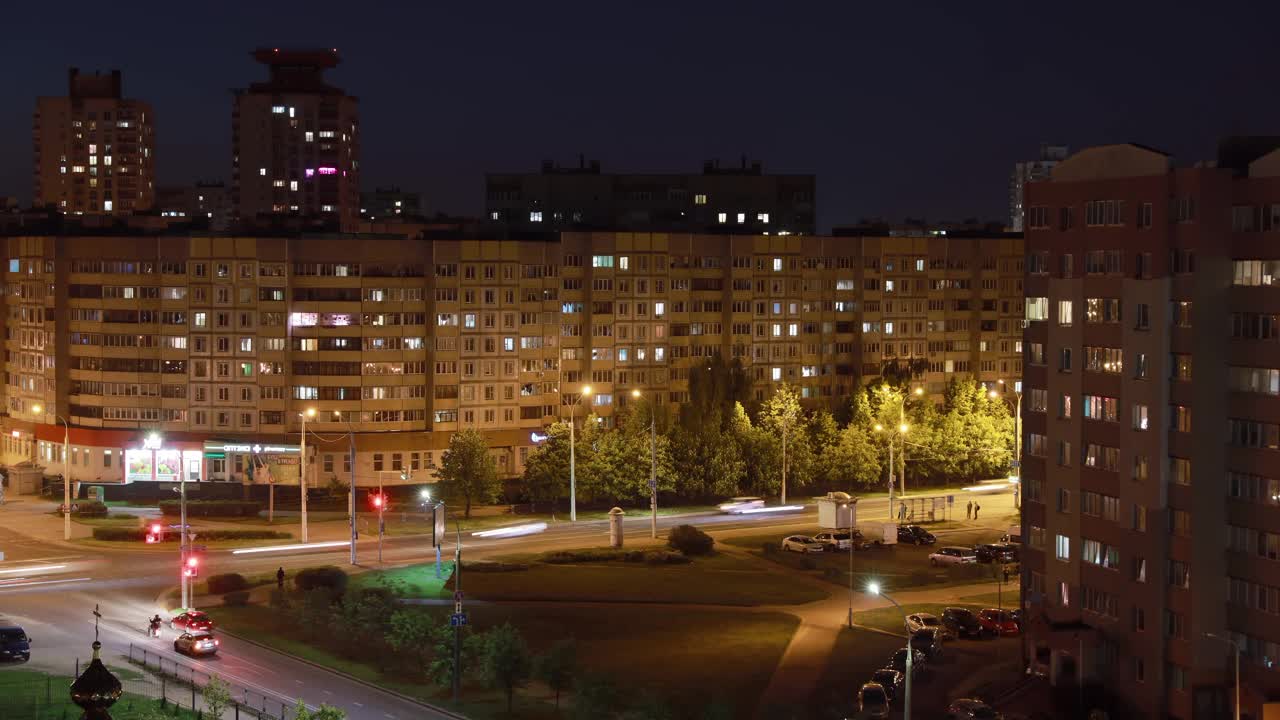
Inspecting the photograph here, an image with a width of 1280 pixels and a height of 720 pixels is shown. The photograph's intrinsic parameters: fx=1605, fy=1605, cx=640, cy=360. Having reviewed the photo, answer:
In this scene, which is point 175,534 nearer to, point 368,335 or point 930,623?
point 368,335

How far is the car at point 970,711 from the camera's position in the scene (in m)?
60.4

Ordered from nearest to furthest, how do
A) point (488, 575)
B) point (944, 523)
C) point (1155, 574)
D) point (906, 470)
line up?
point (1155, 574) < point (488, 575) < point (944, 523) < point (906, 470)

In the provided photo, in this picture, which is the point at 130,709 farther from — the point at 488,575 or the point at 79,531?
the point at 79,531

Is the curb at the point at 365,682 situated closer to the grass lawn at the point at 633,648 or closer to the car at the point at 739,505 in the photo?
the grass lawn at the point at 633,648

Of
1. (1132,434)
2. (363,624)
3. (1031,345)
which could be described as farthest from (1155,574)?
(363,624)

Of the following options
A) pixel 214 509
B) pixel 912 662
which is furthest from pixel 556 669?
pixel 214 509

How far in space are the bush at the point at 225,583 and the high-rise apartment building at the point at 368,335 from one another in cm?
4191

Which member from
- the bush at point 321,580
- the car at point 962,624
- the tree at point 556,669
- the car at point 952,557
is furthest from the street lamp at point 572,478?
the tree at point 556,669

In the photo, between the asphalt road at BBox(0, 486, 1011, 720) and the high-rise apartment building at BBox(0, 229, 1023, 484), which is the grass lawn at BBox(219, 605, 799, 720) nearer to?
the asphalt road at BBox(0, 486, 1011, 720)

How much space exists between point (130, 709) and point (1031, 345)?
42453 mm

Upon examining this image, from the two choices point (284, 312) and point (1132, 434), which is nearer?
point (1132, 434)

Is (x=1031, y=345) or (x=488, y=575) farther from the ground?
(x=1031, y=345)

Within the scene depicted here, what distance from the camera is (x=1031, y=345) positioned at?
2918 inches

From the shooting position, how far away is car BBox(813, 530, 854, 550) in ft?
322
